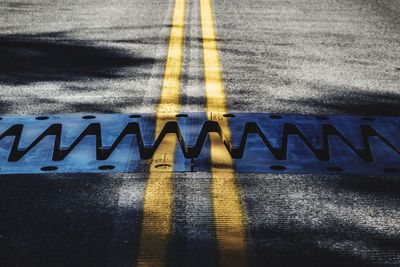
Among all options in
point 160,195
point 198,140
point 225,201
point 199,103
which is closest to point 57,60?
point 199,103

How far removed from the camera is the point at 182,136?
591 centimetres

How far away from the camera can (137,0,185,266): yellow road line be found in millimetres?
4027

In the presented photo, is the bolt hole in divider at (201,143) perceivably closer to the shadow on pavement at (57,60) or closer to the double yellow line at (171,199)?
the double yellow line at (171,199)

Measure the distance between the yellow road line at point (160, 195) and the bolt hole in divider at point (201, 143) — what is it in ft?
0.19

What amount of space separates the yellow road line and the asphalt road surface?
0.01 meters

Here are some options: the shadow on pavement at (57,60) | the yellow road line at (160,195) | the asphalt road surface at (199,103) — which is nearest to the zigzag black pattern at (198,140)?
the yellow road line at (160,195)

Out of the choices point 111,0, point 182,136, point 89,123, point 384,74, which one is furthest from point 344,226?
point 111,0

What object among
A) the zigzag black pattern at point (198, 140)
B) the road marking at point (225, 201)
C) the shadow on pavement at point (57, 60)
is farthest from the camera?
the shadow on pavement at point (57, 60)

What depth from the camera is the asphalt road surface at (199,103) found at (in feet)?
13.5

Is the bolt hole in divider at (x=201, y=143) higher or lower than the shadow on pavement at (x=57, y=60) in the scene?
lower

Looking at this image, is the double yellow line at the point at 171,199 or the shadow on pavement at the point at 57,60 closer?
the double yellow line at the point at 171,199

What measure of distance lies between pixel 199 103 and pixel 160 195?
2.33 m

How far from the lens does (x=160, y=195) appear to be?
189 inches

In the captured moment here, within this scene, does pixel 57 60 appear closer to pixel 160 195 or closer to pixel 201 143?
pixel 201 143
